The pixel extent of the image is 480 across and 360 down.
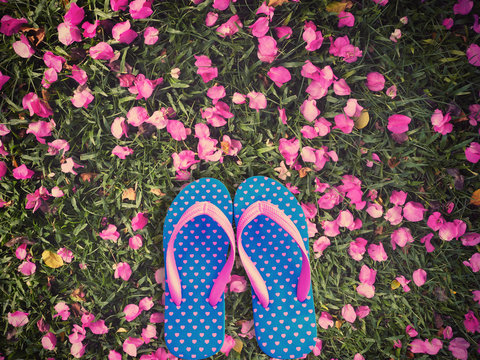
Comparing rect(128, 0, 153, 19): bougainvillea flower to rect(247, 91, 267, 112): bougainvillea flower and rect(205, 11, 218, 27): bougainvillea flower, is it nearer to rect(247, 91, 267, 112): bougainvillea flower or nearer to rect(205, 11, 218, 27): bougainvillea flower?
rect(205, 11, 218, 27): bougainvillea flower

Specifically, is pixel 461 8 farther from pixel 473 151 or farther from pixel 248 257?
pixel 248 257

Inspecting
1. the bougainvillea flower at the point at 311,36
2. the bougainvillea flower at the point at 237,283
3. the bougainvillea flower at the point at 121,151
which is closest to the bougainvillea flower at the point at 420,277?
the bougainvillea flower at the point at 237,283

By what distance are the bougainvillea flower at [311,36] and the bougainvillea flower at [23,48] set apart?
32.4 inches

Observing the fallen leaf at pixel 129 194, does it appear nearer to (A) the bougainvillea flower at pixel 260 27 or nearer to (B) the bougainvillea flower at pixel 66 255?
(B) the bougainvillea flower at pixel 66 255

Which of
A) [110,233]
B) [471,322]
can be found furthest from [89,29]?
[471,322]

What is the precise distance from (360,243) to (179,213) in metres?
0.58

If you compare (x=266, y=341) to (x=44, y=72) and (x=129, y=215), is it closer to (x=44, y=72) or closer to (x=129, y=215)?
(x=129, y=215)

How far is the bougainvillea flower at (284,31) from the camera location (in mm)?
853

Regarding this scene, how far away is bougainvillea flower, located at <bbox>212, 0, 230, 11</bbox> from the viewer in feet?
2.77

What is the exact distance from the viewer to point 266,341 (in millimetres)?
880

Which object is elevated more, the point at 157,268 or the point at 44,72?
the point at 44,72

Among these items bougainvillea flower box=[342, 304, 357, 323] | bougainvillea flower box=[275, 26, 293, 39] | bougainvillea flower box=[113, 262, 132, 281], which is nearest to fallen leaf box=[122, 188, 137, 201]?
bougainvillea flower box=[113, 262, 132, 281]

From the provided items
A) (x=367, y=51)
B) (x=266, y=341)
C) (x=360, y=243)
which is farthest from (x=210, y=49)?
(x=266, y=341)

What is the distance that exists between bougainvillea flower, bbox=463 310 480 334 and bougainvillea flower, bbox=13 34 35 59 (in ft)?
5.23
